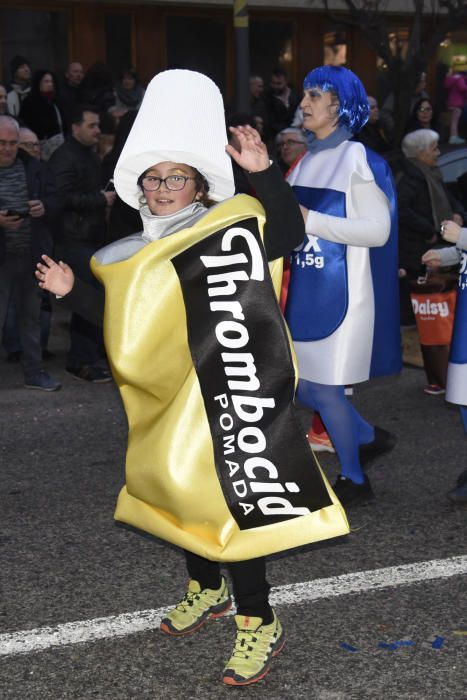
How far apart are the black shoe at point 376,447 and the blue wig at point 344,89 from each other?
60.9 inches

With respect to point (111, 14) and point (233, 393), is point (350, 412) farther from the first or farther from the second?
point (111, 14)

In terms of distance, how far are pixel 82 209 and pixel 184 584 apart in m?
4.39

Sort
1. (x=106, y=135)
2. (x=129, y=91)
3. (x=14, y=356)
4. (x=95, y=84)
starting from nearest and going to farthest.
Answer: (x=14, y=356), (x=106, y=135), (x=95, y=84), (x=129, y=91)

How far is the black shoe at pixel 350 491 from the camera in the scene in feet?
17.6

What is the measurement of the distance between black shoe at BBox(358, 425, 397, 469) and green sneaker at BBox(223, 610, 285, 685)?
2174mm

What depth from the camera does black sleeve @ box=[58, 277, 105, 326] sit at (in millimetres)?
3777

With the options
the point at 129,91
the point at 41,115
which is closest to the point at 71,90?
the point at 129,91

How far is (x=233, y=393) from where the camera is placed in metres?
3.53

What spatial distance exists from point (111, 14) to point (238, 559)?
18.1 meters

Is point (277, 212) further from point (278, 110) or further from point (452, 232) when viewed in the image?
point (278, 110)

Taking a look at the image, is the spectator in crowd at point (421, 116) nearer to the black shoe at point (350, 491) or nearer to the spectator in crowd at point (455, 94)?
the spectator in crowd at point (455, 94)

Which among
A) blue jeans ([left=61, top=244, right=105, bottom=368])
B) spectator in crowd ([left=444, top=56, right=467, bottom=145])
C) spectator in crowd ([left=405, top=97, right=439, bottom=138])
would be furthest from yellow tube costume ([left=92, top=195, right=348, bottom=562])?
spectator in crowd ([left=444, top=56, right=467, bottom=145])

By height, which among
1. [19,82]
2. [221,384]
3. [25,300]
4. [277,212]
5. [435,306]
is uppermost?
[277,212]

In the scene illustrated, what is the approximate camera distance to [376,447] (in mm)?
5848
